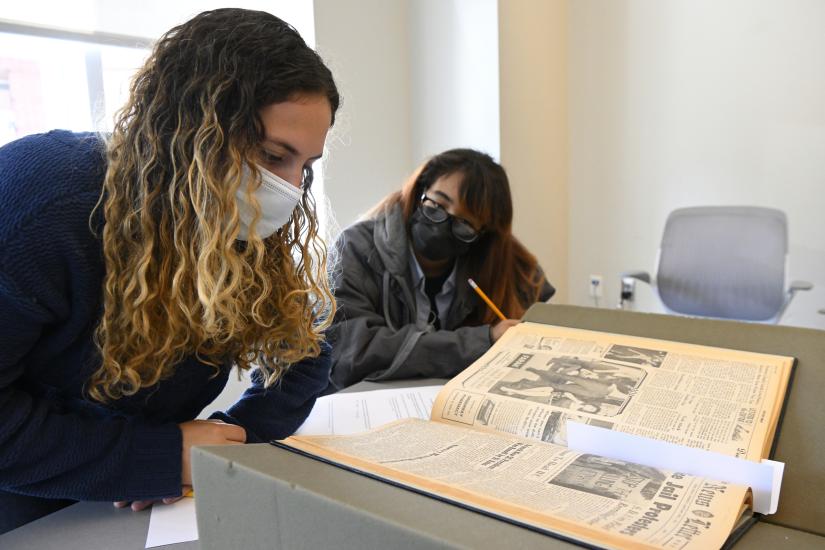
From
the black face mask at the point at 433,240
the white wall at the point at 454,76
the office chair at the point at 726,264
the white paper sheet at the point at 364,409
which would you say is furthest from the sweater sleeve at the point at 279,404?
the office chair at the point at 726,264

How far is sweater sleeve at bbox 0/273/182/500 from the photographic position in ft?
2.16

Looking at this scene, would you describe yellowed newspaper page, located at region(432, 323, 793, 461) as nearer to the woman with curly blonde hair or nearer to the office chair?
the woman with curly blonde hair

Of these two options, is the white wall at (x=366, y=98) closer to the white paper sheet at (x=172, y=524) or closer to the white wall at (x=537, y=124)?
the white wall at (x=537, y=124)

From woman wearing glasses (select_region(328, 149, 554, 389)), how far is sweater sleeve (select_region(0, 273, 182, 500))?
68 cm

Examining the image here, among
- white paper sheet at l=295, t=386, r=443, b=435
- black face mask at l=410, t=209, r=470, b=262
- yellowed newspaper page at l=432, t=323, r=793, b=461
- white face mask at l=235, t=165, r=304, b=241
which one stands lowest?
white paper sheet at l=295, t=386, r=443, b=435

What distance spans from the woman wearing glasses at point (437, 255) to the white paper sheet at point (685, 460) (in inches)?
33.3

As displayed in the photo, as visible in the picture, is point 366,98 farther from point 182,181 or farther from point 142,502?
point 142,502

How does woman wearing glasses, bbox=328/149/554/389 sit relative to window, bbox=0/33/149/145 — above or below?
below

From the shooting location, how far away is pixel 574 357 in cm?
74

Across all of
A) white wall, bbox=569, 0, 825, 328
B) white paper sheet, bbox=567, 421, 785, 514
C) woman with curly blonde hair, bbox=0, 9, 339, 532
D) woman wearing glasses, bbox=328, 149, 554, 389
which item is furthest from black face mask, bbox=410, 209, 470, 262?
white wall, bbox=569, 0, 825, 328

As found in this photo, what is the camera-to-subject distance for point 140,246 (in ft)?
2.31

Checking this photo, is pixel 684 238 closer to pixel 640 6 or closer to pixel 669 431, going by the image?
pixel 640 6

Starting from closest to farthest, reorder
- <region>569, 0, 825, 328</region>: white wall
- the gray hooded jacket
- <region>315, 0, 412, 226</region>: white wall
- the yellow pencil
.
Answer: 1. the gray hooded jacket
2. the yellow pencil
3. <region>315, 0, 412, 226</region>: white wall
4. <region>569, 0, 825, 328</region>: white wall

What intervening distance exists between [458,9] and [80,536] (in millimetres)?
2358
